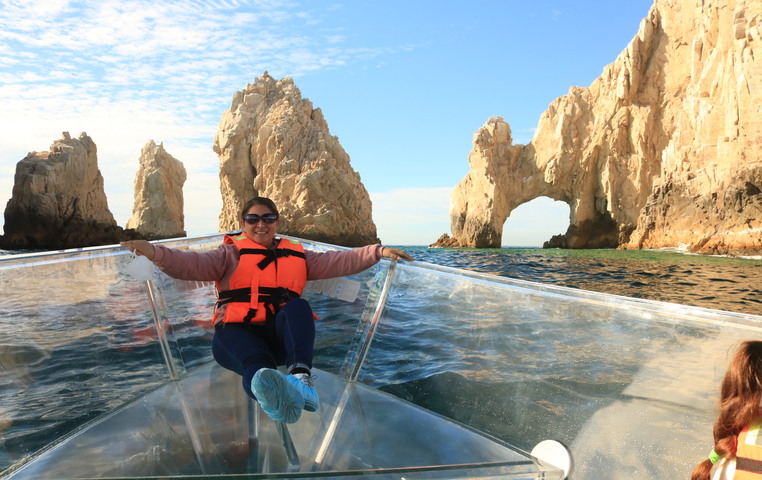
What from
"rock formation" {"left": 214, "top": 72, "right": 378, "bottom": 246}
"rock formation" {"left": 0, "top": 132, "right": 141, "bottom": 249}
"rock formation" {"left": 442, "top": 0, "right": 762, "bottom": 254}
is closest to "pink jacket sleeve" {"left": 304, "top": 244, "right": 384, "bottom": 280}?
"rock formation" {"left": 442, "top": 0, "right": 762, "bottom": 254}

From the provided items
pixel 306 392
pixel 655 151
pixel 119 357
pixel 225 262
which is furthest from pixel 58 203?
pixel 655 151

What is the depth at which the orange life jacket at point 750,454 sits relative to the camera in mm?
1271

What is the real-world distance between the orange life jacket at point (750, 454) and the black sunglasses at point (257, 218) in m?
2.07

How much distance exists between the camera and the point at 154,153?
180ft

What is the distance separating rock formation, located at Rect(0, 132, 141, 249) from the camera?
3712 cm

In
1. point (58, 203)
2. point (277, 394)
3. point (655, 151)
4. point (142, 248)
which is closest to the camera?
point (277, 394)

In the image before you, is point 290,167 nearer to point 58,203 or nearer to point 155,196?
point 58,203

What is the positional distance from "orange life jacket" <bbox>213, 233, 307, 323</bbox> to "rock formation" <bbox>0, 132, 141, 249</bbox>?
41049mm

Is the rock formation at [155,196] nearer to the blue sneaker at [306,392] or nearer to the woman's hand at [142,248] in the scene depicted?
the woman's hand at [142,248]

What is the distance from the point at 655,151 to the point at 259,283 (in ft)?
123

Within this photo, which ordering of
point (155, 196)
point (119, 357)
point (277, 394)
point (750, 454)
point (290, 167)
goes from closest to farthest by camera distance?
1. point (750, 454)
2. point (277, 394)
3. point (119, 357)
4. point (290, 167)
5. point (155, 196)

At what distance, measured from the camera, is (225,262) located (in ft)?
8.04

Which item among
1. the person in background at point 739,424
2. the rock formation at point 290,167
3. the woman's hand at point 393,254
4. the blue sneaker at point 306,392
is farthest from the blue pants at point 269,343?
Answer: the rock formation at point 290,167

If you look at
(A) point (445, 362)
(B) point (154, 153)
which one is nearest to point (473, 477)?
(A) point (445, 362)
